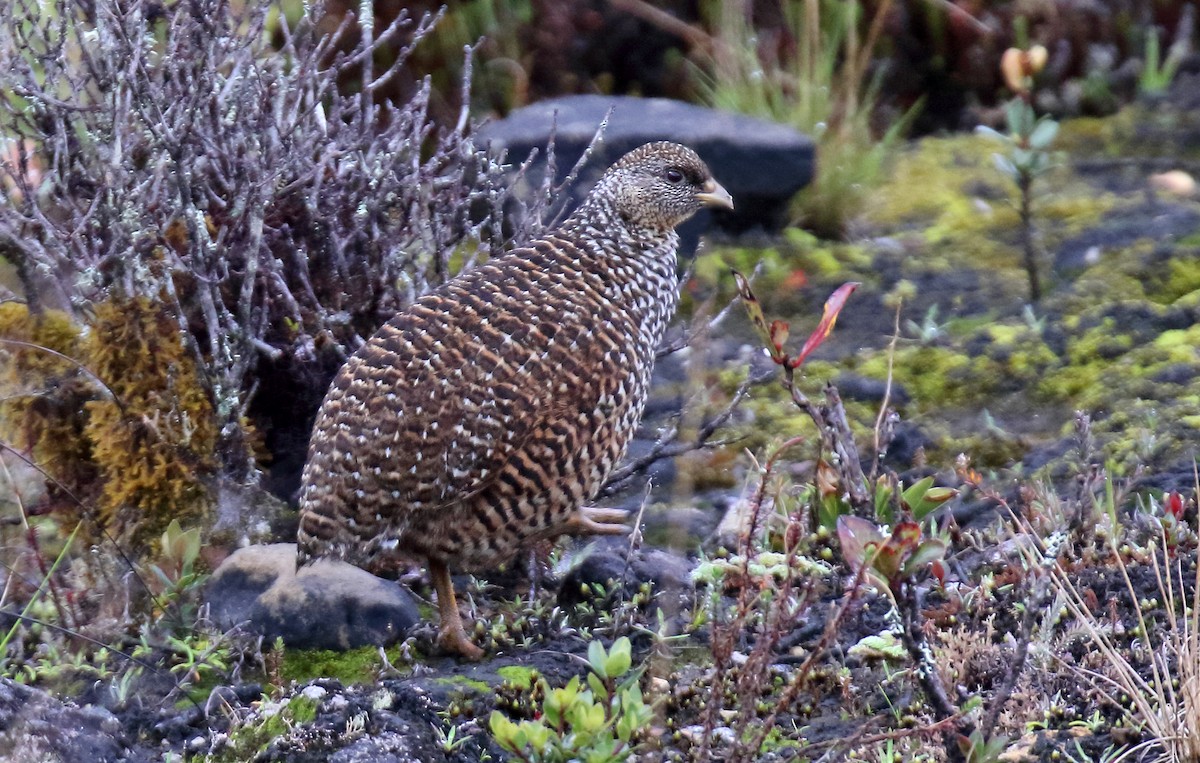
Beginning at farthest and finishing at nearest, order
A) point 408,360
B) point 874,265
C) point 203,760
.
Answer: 1. point 874,265
2. point 408,360
3. point 203,760

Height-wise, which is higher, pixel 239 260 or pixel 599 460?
pixel 239 260

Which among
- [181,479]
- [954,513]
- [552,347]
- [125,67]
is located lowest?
[954,513]

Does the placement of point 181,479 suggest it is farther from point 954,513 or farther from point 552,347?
point 954,513

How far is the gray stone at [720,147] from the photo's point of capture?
608 cm

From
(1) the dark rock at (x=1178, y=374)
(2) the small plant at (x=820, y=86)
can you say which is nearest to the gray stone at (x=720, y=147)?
(2) the small plant at (x=820, y=86)

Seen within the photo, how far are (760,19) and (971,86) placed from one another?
1.23m

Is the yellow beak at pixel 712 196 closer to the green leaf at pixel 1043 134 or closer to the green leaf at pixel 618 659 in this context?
the green leaf at pixel 1043 134

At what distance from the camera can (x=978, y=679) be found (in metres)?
3.30

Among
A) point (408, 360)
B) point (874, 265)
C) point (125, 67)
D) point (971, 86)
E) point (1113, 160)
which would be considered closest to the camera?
point (408, 360)

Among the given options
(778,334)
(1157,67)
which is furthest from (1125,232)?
(778,334)

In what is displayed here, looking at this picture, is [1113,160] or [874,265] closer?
[874,265]

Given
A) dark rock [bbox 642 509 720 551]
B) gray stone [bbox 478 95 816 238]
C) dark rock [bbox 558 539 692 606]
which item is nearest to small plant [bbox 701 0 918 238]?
gray stone [bbox 478 95 816 238]

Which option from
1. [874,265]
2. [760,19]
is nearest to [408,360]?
[874,265]

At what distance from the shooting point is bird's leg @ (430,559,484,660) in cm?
360
